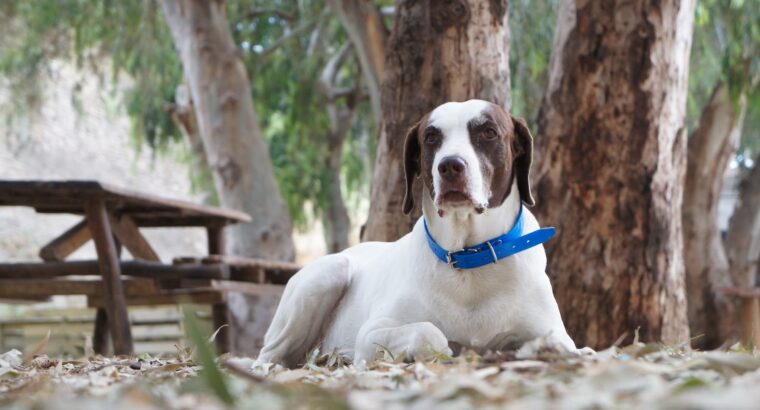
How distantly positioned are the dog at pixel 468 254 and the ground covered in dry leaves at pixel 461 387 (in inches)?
20.4

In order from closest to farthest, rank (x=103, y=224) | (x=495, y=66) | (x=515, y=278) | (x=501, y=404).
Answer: (x=501, y=404), (x=515, y=278), (x=495, y=66), (x=103, y=224)

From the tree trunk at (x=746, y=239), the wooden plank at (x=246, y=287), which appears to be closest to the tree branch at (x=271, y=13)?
the wooden plank at (x=246, y=287)

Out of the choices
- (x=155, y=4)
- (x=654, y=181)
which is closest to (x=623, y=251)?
(x=654, y=181)

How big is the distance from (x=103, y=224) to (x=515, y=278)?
4416 mm

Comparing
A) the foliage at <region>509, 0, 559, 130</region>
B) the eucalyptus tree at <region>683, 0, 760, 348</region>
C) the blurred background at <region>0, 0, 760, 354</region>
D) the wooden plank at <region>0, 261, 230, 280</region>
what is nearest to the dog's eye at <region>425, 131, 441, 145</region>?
the blurred background at <region>0, 0, 760, 354</region>

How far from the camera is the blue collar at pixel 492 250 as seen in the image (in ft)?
12.7

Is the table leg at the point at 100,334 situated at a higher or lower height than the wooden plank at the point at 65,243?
lower

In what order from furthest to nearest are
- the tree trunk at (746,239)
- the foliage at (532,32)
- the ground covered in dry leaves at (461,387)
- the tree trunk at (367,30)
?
the tree trunk at (746,239)
the foliage at (532,32)
the tree trunk at (367,30)
the ground covered in dry leaves at (461,387)

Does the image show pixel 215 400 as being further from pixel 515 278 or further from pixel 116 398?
pixel 515 278

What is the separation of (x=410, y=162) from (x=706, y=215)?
356 inches

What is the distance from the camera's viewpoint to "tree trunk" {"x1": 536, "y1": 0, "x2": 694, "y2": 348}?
6156 mm

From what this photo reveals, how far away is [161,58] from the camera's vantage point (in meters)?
15.0

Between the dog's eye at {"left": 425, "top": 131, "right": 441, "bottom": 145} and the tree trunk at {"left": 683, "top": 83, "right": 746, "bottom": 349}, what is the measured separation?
357 inches

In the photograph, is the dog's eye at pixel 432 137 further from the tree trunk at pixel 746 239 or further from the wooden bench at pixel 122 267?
the tree trunk at pixel 746 239
